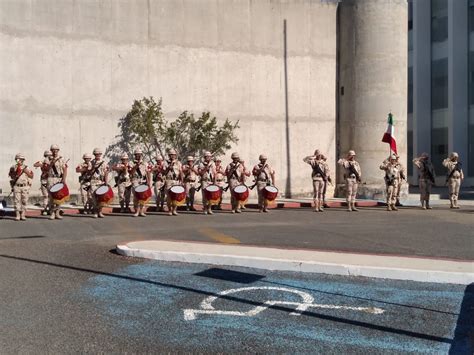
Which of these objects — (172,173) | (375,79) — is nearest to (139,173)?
(172,173)

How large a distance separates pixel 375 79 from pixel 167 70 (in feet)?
29.4

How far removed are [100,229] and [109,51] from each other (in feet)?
36.7

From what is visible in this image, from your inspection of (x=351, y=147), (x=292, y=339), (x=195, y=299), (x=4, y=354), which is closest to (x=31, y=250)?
(x=195, y=299)

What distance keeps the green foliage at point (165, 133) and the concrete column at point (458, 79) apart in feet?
62.1

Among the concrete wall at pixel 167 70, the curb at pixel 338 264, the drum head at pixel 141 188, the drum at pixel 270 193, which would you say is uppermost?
the concrete wall at pixel 167 70

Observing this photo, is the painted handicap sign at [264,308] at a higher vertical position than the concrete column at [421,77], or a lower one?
lower

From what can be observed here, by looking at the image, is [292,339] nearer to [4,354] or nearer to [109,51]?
[4,354]

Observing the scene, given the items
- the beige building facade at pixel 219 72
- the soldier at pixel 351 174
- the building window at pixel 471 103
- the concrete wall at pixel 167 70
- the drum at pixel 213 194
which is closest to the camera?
the drum at pixel 213 194

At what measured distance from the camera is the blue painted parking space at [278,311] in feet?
17.2

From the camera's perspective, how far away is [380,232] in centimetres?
1288

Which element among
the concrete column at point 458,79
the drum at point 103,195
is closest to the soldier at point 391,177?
the drum at point 103,195

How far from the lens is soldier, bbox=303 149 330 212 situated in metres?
19.3

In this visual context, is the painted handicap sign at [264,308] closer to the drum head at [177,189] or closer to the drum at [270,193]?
Answer: the drum head at [177,189]

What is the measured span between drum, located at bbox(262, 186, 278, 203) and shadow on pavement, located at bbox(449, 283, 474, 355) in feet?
37.8
